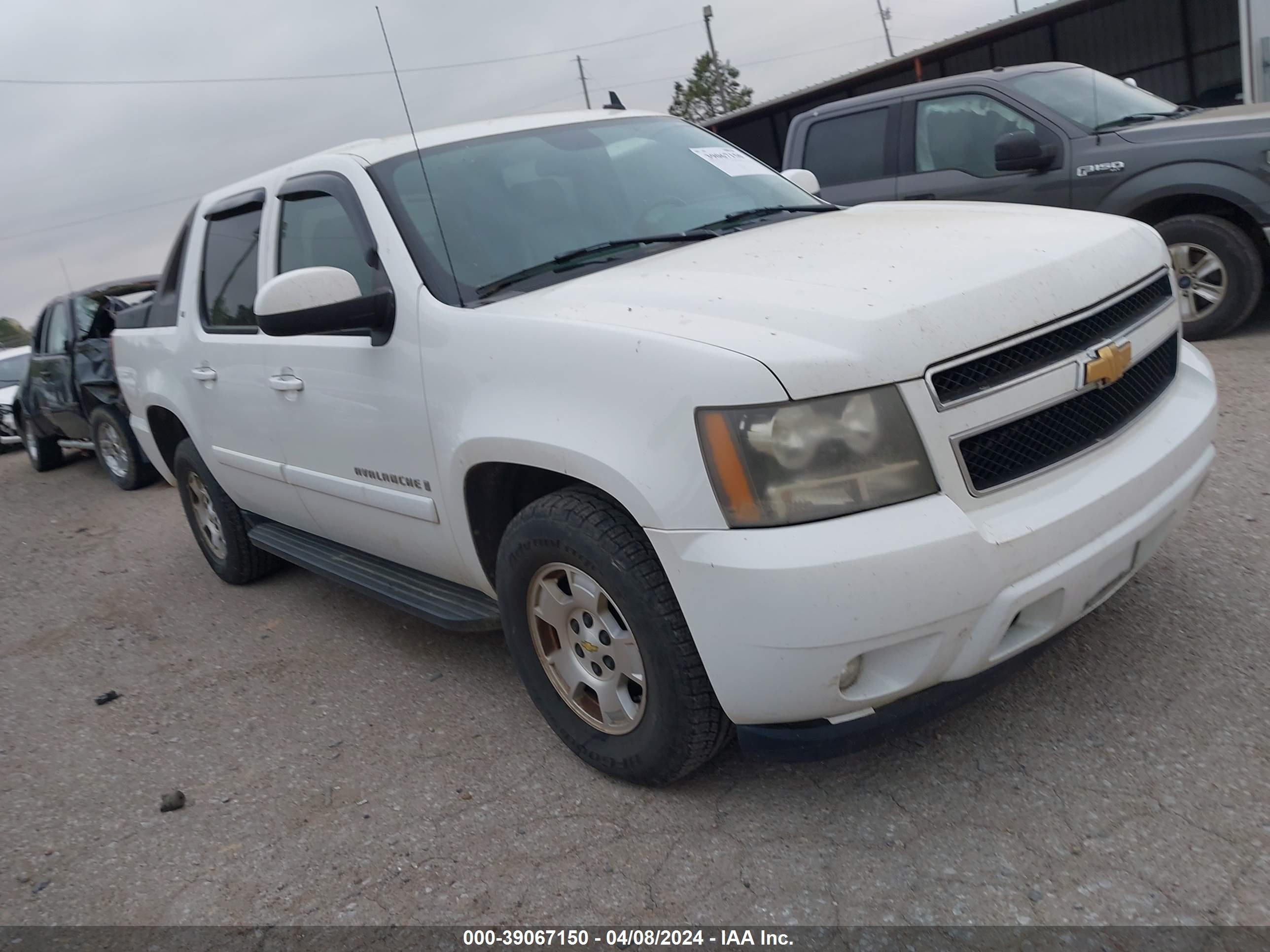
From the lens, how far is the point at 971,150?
23.1ft

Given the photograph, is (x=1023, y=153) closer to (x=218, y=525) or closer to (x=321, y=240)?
(x=321, y=240)

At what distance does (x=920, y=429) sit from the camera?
7.42 ft

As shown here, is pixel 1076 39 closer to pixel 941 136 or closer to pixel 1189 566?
pixel 941 136

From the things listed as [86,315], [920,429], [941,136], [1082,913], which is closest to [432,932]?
[1082,913]

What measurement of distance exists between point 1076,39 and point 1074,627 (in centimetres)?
1404

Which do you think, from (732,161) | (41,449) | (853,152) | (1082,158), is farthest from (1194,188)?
(41,449)

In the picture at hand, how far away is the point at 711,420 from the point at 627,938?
1.15 metres

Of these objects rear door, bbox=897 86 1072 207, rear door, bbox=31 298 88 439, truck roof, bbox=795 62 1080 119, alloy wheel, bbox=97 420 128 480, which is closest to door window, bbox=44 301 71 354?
rear door, bbox=31 298 88 439

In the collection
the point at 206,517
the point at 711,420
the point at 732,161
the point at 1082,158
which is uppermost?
the point at 732,161

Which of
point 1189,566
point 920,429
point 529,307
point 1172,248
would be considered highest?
point 529,307

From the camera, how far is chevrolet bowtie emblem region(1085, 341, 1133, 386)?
8.26 feet

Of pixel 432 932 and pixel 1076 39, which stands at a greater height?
pixel 1076 39

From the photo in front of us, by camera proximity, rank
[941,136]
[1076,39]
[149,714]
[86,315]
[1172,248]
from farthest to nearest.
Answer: [1076,39]
[86,315]
[941,136]
[1172,248]
[149,714]

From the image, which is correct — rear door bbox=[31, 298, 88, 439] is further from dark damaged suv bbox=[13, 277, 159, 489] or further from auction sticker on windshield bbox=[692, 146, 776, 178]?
auction sticker on windshield bbox=[692, 146, 776, 178]
